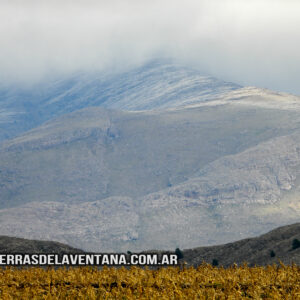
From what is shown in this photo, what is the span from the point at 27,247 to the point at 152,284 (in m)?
36.7

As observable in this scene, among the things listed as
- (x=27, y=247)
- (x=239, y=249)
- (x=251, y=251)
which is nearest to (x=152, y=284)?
(x=27, y=247)

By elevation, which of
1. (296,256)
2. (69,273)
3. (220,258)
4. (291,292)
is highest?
(220,258)

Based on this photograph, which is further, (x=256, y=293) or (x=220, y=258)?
(x=220, y=258)

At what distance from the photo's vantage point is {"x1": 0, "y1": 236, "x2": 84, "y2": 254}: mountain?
61312 millimetres

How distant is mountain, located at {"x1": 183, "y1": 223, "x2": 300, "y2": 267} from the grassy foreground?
3484 centimetres

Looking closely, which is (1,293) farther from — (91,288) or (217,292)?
(217,292)

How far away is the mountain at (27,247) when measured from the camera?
61312mm

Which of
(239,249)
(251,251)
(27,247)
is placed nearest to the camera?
(27,247)

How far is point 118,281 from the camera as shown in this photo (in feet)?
93.3

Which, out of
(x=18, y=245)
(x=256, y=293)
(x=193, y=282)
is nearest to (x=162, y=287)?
(x=193, y=282)

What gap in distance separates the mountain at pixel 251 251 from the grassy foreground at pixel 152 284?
114ft

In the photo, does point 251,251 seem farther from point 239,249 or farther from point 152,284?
point 152,284

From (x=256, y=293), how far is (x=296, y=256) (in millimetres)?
28504

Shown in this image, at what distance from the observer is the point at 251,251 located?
71062 mm
